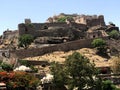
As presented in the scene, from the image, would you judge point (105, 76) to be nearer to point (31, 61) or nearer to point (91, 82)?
point (91, 82)

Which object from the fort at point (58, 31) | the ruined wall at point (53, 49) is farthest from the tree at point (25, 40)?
the ruined wall at point (53, 49)

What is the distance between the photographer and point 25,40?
64250 mm

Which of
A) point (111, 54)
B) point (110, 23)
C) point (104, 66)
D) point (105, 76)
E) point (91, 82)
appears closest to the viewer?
point (91, 82)

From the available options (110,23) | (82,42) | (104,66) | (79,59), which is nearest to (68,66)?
(79,59)

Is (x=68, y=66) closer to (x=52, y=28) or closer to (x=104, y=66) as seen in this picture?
(x=104, y=66)

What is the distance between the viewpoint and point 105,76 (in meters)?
45.5

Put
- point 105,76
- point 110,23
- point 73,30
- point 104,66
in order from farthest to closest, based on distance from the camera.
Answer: point 110,23 < point 73,30 < point 104,66 < point 105,76

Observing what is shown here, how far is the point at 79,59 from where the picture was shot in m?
38.3

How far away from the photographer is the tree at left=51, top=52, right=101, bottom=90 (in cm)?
3716

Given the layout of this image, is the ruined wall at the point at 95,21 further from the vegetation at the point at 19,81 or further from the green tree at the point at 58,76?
the vegetation at the point at 19,81

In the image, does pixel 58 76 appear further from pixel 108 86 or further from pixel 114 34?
pixel 114 34

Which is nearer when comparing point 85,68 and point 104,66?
point 85,68

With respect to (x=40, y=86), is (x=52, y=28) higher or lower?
higher

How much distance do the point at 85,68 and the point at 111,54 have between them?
2653cm
